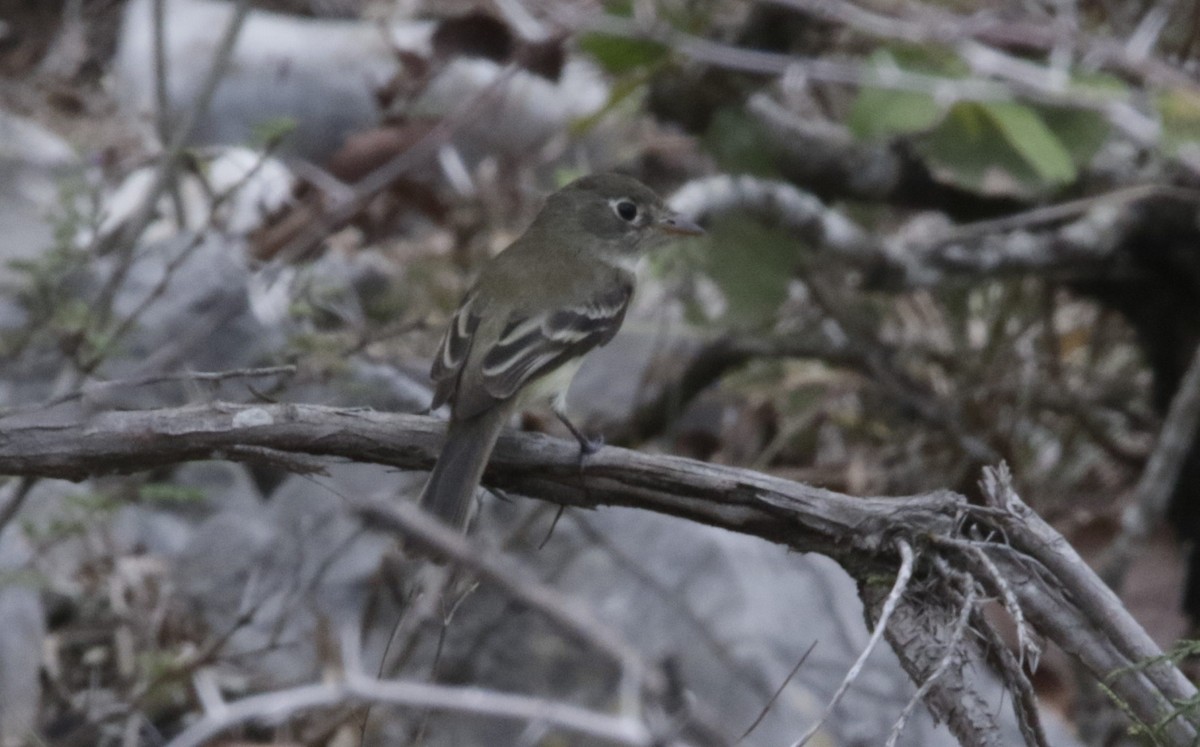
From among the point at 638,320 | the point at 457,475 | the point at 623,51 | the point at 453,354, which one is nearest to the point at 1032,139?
the point at 623,51

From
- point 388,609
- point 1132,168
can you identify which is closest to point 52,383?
point 388,609

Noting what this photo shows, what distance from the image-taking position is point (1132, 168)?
20.0 feet

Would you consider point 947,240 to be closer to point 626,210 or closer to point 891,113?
point 891,113

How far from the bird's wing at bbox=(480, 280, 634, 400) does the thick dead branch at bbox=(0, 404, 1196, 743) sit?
2.53ft

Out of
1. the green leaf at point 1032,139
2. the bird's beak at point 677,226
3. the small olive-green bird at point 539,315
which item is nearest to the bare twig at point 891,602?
the small olive-green bird at point 539,315

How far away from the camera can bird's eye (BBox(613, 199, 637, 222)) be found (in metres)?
4.84

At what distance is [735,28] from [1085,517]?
7.75ft

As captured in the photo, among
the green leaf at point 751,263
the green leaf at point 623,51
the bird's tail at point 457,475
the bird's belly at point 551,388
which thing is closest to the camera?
the bird's tail at point 457,475

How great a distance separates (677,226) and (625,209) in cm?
17

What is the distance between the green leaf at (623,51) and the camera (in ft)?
19.0

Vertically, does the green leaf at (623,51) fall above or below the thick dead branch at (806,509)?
below

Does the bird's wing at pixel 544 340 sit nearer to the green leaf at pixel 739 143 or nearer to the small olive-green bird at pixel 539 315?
the small olive-green bird at pixel 539 315

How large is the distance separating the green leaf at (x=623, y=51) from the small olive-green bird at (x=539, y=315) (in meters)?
1.00

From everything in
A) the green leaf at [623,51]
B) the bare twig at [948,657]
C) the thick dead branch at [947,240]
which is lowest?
the thick dead branch at [947,240]
